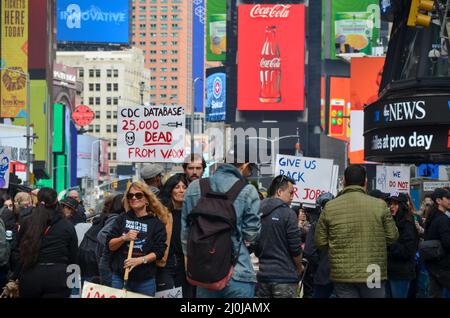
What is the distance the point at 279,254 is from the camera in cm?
1077

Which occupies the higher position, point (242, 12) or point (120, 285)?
point (242, 12)

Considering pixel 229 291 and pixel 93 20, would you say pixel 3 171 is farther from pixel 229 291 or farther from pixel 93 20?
pixel 93 20

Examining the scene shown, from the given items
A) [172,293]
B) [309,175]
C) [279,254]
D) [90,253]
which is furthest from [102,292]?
[309,175]

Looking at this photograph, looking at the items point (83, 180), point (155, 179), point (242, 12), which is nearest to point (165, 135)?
point (155, 179)

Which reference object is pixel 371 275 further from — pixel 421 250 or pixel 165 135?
pixel 165 135

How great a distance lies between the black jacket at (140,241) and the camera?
1005 cm

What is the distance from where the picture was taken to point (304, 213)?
17.0 m

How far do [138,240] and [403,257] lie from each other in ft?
12.3

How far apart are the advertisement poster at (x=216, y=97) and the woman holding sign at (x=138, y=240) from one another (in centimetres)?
12985

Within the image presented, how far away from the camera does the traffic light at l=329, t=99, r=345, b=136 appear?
141 metres

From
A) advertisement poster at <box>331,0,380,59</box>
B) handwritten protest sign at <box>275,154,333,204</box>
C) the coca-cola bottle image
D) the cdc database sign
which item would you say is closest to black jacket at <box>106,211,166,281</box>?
handwritten protest sign at <box>275,154,333,204</box>

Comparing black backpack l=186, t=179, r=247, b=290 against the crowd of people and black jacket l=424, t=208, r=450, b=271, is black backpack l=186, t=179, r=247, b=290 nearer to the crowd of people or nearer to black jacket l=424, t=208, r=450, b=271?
the crowd of people

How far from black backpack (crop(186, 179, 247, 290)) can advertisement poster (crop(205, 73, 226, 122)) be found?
131 metres
